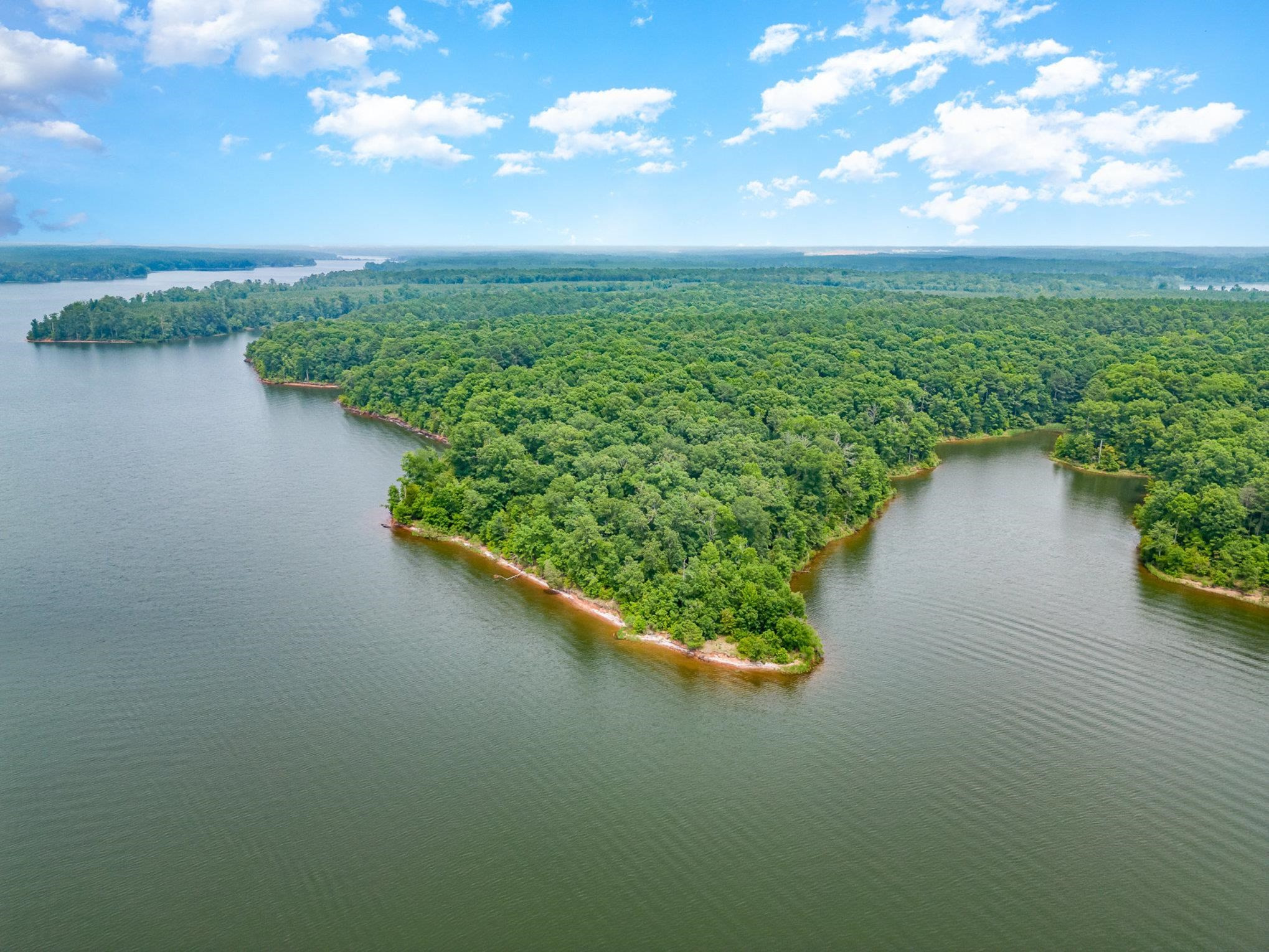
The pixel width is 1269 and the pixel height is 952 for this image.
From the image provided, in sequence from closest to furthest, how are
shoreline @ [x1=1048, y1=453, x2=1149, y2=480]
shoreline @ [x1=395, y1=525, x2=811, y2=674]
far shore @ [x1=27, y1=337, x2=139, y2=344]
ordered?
shoreline @ [x1=395, y1=525, x2=811, y2=674]
shoreline @ [x1=1048, y1=453, x2=1149, y2=480]
far shore @ [x1=27, y1=337, x2=139, y2=344]

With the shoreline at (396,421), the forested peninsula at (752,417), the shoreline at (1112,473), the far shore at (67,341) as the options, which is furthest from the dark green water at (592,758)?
the far shore at (67,341)

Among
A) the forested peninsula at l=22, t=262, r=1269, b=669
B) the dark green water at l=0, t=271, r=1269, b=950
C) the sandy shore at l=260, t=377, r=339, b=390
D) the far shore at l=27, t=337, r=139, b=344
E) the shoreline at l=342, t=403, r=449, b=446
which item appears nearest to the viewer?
the dark green water at l=0, t=271, r=1269, b=950

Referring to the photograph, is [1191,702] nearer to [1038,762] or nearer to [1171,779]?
[1171,779]

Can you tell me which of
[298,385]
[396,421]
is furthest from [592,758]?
[298,385]

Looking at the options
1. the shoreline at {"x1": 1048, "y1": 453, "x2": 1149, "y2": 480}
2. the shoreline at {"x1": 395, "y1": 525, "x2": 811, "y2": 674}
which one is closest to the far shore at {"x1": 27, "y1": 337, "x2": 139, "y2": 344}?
the shoreline at {"x1": 395, "y1": 525, "x2": 811, "y2": 674}

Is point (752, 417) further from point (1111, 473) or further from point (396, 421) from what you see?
point (396, 421)

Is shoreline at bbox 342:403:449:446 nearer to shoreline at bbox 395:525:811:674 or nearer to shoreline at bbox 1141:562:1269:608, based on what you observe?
shoreline at bbox 395:525:811:674
